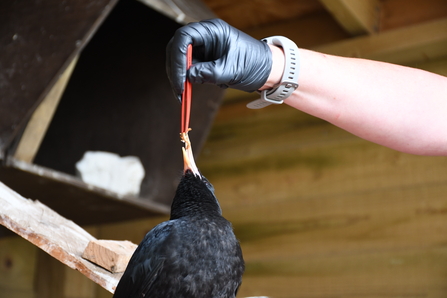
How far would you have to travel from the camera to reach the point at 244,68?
1.07m

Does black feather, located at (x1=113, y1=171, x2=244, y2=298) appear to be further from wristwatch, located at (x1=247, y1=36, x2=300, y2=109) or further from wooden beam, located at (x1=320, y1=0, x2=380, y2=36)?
wooden beam, located at (x1=320, y1=0, x2=380, y2=36)

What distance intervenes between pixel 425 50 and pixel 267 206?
1.04m

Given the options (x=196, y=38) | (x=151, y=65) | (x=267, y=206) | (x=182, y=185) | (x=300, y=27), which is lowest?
(x=267, y=206)

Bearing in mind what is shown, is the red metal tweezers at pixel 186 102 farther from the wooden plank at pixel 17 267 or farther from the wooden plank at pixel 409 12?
the wooden plank at pixel 17 267

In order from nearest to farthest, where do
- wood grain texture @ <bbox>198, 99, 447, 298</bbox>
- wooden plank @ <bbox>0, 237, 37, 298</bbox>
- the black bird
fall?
the black bird → wood grain texture @ <bbox>198, 99, 447, 298</bbox> → wooden plank @ <bbox>0, 237, 37, 298</bbox>

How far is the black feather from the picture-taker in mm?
861

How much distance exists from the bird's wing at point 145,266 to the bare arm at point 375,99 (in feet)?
1.43

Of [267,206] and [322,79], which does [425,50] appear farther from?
[322,79]

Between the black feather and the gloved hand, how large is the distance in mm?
276

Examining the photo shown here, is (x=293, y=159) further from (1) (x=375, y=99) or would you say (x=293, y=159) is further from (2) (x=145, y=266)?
(2) (x=145, y=266)

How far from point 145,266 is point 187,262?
0.27 feet

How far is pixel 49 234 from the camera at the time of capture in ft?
3.48

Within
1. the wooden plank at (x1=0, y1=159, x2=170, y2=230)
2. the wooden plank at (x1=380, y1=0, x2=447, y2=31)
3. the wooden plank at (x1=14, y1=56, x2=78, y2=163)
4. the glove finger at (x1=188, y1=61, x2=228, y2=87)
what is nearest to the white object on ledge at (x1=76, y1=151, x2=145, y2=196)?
the wooden plank at (x1=0, y1=159, x2=170, y2=230)

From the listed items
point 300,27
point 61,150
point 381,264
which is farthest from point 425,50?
point 61,150
